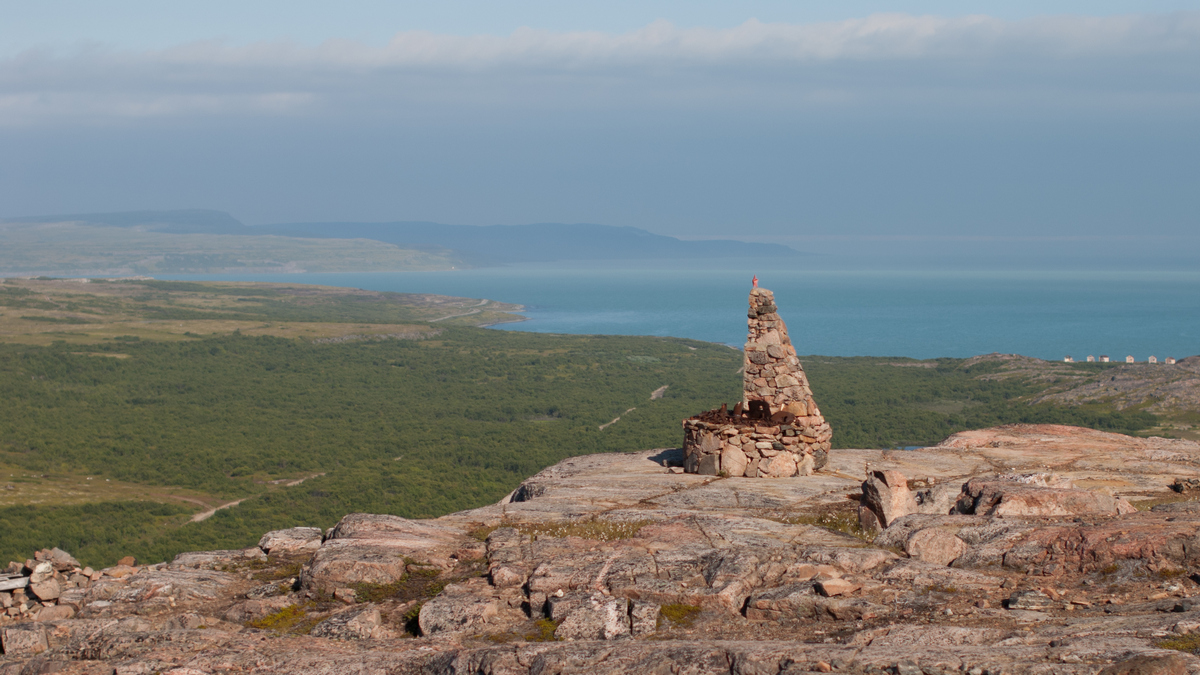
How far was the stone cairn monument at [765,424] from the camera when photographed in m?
22.2

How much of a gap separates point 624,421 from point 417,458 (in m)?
25.1

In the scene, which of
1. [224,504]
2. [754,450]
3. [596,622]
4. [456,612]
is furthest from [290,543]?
[224,504]

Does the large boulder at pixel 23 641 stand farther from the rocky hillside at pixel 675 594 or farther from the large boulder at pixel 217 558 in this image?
the large boulder at pixel 217 558

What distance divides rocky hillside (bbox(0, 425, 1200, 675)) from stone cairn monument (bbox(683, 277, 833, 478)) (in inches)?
179

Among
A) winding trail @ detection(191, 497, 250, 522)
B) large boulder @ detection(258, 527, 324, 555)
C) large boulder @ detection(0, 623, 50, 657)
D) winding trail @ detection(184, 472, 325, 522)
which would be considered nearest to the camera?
large boulder @ detection(0, 623, 50, 657)

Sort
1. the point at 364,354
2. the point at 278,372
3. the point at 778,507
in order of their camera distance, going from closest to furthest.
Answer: the point at 778,507 → the point at 278,372 → the point at 364,354

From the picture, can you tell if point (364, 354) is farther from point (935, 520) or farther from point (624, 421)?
point (935, 520)

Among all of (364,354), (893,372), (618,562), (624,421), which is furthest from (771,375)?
(364,354)

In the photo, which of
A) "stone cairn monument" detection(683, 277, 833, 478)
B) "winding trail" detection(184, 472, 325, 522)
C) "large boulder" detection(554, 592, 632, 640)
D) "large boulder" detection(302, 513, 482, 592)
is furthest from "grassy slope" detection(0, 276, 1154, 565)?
"large boulder" detection(554, 592, 632, 640)

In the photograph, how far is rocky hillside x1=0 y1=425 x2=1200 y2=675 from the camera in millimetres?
9570

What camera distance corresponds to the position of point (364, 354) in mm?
135375

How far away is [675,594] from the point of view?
39.2 feet

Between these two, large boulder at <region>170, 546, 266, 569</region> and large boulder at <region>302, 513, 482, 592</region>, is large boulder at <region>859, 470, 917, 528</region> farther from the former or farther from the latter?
large boulder at <region>170, 546, 266, 569</region>

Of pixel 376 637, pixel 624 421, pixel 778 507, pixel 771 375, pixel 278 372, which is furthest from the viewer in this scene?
pixel 278 372
